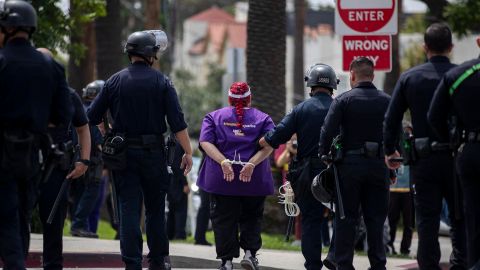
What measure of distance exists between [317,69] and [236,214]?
5.21 ft

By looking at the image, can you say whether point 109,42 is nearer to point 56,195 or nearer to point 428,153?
point 56,195

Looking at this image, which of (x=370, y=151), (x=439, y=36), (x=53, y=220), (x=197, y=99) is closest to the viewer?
(x=439, y=36)

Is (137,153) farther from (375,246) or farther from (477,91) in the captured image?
(477,91)

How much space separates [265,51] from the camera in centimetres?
2041

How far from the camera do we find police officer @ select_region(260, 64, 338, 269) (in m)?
11.8

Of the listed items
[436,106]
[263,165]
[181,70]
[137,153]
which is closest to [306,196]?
[263,165]

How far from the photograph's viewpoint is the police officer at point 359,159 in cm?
1088

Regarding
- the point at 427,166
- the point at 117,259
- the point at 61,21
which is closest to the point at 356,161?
the point at 427,166

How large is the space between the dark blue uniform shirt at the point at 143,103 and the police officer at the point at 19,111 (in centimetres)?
172

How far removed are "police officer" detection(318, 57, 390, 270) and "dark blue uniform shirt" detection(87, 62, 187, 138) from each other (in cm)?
133

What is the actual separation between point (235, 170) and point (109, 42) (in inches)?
497

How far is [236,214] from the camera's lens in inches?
484

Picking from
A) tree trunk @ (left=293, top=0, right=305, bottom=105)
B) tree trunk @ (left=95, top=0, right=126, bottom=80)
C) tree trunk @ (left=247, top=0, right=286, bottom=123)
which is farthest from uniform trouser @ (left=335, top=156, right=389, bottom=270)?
tree trunk @ (left=293, top=0, right=305, bottom=105)

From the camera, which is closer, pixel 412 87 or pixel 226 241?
pixel 412 87
